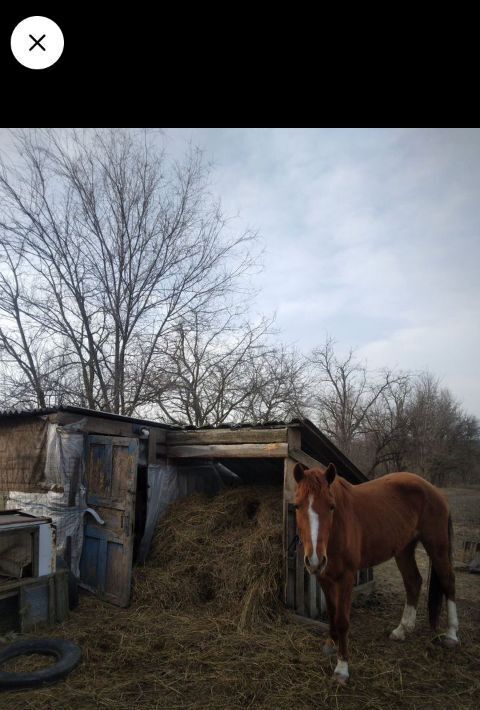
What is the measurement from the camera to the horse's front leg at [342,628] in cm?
373

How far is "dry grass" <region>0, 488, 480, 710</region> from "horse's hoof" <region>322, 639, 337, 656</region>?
8 cm

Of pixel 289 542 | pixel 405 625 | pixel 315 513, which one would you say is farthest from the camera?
pixel 289 542

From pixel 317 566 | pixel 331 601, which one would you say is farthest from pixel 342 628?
pixel 317 566

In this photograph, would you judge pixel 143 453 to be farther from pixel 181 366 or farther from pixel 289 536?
pixel 181 366

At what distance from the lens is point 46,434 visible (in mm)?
6047

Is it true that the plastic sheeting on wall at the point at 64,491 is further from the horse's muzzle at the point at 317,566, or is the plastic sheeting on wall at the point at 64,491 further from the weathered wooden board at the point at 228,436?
the horse's muzzle at the point at 317,566

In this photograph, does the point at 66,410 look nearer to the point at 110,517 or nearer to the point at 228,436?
the point at 110,517

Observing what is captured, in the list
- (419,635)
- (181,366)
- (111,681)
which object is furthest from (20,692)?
(181,366)

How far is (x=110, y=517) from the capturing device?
19.1 feet

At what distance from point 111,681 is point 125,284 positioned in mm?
12024

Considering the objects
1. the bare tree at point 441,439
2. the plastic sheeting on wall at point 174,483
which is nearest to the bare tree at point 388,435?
the bare tree at point 441,439

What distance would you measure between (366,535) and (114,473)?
3.25 m

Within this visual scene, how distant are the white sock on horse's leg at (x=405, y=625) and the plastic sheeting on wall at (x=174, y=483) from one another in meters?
3.18

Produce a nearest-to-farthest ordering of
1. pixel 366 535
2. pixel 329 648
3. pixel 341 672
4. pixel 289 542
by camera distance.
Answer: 1. pixel 341 672
2. pixel 329 648
3. pixel 366 535
4. pixel 289 542
